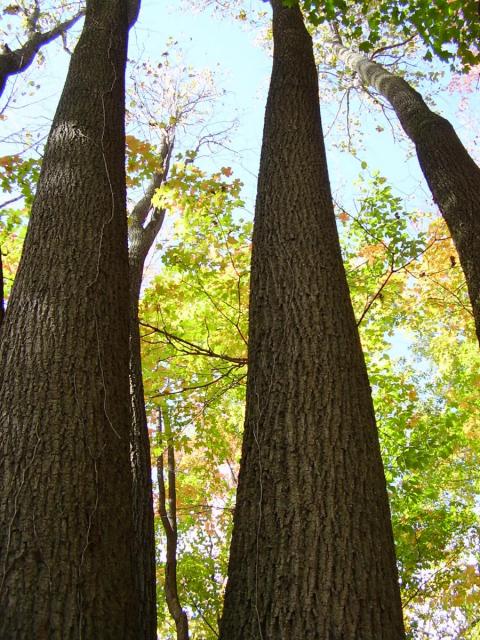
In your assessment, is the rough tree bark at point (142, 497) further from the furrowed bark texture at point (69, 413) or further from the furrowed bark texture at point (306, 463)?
the furrowed bark texture at point (306, 463)

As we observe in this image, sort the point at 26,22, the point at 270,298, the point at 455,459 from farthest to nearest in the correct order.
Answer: the point at 455,459 < the point at 26,22 < the point at 270,298

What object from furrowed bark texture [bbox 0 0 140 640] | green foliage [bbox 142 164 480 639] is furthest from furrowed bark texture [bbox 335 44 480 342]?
furrowed bark texture [bbox 0 0 140 640]

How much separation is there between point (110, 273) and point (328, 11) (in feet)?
12.7

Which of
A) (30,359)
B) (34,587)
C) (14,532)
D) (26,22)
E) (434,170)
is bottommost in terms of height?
(34,587)

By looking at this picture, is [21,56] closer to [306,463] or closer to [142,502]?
[142,502]

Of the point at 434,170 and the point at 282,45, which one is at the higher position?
the point at 282,45

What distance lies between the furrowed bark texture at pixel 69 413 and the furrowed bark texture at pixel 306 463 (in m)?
0.57

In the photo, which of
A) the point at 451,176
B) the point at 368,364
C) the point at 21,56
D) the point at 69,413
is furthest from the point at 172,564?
the point at 21,56

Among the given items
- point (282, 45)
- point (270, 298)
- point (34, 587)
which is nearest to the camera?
point (34, 587)

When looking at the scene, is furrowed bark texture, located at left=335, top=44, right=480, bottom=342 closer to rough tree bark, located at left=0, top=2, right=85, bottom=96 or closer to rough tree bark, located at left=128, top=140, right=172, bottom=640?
rough tree bark, located at left=128, top=140, right=172, bottom=640

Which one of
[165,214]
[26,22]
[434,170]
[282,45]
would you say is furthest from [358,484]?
[26,22]

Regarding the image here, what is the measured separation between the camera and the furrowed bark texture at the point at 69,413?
1932 millimetres

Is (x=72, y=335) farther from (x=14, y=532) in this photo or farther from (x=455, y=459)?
(x=455, y=459)

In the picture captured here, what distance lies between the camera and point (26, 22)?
8.80 m
